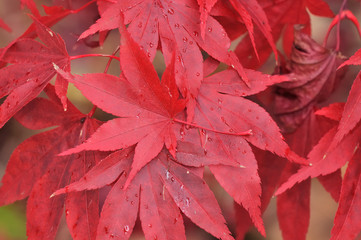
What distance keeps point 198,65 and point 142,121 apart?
0.36 ft

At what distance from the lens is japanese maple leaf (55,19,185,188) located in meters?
0.44

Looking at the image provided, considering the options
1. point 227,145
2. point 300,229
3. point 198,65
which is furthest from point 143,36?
point 300,229

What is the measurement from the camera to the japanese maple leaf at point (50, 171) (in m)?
0.50

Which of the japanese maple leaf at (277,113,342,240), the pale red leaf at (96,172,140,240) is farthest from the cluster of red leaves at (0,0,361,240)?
the japanese maple leaf at (277,113,342,240)

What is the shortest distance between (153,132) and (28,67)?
21 cm

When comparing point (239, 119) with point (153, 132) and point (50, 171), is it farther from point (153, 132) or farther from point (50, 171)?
point (50, 171)

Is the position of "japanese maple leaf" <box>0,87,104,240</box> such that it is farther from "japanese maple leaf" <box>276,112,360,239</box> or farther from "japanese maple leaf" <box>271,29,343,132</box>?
"japanese maple leaf" <box>271,29,343,132</box>

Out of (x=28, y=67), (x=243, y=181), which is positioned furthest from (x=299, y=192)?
(x=28, y=67)

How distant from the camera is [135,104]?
1.55 ft

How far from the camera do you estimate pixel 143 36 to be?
485mm

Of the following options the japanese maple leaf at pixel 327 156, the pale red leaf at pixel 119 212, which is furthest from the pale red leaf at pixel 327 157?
the pale red leaf at pixel 119 212

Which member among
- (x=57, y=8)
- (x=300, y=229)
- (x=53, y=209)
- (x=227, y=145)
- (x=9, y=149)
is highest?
(x=57, y=8)

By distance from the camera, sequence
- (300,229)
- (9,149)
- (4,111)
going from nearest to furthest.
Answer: (4,111)
(300,229)
(9,149)

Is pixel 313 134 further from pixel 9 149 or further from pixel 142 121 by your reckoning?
pixel 9 149
